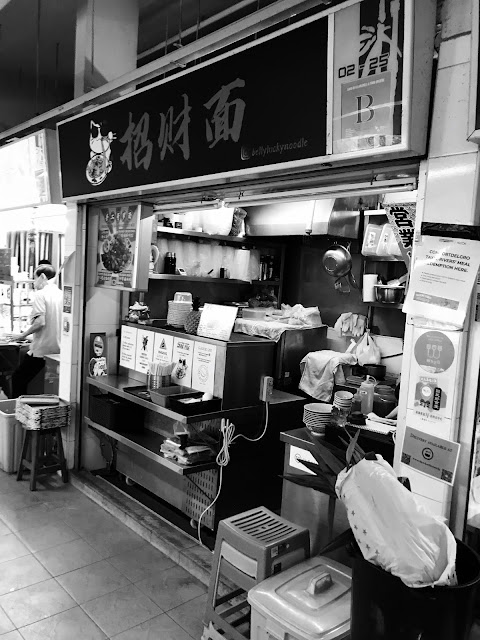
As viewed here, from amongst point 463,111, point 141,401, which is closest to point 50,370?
point 141,401

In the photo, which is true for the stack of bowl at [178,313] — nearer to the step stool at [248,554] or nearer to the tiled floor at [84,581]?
the tiled floor at [84,581]

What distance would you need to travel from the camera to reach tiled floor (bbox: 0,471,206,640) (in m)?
3.10


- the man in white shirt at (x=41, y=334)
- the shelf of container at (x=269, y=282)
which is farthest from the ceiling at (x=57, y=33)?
the shelf of container at (x=269, y=282)

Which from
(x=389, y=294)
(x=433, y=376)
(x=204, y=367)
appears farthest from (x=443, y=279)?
(x=389, y=294)

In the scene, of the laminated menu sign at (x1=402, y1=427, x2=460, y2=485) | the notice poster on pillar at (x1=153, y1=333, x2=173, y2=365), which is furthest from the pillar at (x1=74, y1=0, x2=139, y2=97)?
the laminated menu sign at (x1=402, y1=427, x2=460, y2=485)

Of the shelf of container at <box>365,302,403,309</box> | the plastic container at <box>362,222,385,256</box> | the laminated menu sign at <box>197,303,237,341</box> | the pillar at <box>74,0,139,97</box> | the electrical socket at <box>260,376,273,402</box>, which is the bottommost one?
the electrical socket at <box>260,376,273,402</box>

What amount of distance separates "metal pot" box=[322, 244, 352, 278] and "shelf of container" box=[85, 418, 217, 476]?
9.17 ft

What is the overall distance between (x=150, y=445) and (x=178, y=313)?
115cm

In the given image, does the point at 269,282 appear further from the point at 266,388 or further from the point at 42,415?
the point at 42,415

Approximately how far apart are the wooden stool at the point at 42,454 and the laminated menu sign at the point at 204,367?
1631mm

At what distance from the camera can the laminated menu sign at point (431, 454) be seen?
7.34ft

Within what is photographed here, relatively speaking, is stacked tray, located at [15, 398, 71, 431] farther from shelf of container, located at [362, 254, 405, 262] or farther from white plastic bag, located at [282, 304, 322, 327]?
shelf of container, located at [362, 254, 405, 262]

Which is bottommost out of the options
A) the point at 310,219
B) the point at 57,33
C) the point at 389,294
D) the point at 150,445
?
the point at 150,445

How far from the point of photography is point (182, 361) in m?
4.38
